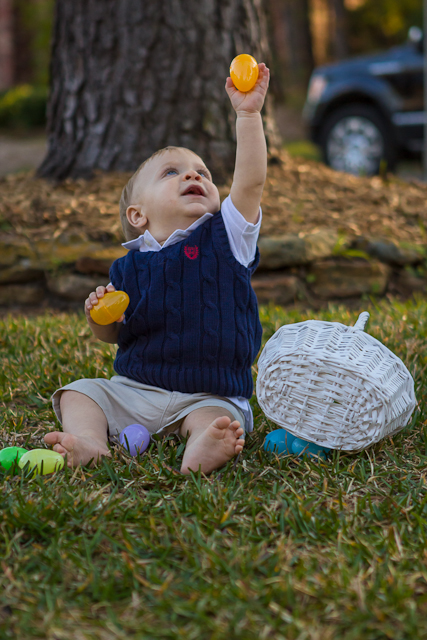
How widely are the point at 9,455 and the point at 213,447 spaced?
656mm

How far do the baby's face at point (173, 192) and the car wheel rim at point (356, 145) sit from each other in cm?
581

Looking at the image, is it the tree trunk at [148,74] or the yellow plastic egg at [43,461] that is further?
the tree trunk at [148,74]

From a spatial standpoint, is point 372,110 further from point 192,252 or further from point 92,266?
point 192,252

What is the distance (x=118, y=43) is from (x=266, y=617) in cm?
411

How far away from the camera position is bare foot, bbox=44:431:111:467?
205 centimetres

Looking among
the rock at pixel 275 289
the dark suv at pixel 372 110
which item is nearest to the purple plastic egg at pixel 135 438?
the rock at pixel 275 289

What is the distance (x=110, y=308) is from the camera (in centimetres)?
223

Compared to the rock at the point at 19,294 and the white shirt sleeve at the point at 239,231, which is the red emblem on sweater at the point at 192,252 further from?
the rock at the point at 19,294

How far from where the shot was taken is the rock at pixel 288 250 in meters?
4.12

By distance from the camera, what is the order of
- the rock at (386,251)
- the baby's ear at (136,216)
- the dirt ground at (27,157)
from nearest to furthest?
the baby's ear at (136,216) < the rock at (386,251) < the dirt ground at (27,157)

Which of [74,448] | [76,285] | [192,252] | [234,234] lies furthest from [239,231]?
[76,285]

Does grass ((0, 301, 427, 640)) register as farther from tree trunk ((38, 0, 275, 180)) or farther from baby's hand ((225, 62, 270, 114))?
tree trunk ((38, 0, 275, 180))

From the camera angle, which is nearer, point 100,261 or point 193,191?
point 193,191

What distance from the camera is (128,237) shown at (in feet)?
8.46
